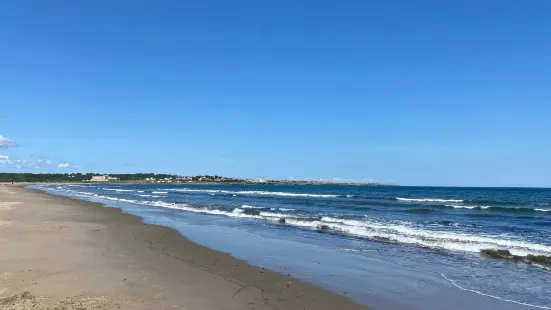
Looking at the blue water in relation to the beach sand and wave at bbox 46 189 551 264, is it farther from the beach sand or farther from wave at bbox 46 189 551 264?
the beach sand

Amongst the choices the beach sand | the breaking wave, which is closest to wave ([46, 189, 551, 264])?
the breaking wave

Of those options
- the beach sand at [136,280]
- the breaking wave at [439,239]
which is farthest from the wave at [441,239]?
the beach sand at [136,280]

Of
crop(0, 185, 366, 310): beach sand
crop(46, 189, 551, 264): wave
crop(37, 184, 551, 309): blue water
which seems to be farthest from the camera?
crop(46, 189, 551, 264): wave

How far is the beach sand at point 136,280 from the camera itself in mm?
6723

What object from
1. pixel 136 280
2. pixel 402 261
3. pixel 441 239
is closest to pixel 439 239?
pixel 441 239

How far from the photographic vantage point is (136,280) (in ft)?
26.8

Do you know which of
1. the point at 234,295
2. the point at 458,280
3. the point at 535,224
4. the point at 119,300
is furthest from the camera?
the point at 535,224

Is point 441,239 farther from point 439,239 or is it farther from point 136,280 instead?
point 136,280

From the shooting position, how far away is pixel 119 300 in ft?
22.0

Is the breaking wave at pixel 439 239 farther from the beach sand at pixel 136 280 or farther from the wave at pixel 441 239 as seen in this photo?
the beach sand at pixel 136 280

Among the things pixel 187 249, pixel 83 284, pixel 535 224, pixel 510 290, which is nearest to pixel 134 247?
pixel 187 249

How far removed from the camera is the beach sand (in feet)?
22.1

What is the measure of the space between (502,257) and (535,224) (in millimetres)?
13257

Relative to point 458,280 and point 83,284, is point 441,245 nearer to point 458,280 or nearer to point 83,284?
point 458,280
